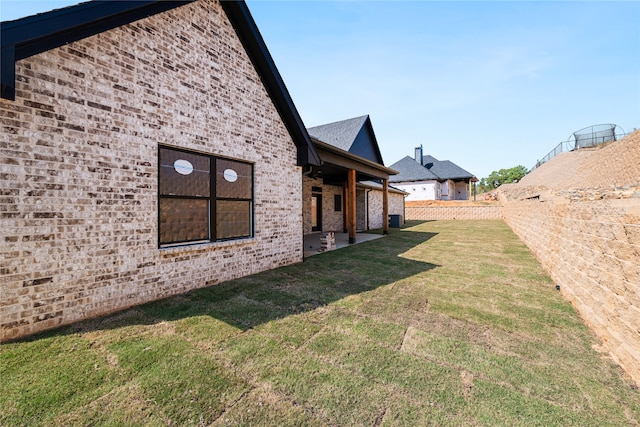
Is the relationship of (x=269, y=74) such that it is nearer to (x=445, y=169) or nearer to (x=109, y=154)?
(x=109, y=154)

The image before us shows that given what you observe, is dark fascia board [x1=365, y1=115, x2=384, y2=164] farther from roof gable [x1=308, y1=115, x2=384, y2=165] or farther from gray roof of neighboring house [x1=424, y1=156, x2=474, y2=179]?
gray roof of neighboring house [x1=424, y1=156, x2=474, y2=179]

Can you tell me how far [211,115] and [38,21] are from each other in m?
2.51

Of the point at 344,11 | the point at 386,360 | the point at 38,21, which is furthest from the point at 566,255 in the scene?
the point at 38,21

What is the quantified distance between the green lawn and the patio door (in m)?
10.1

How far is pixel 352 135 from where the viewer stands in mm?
18031

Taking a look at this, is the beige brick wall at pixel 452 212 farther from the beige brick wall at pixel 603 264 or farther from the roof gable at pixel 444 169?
the beige brick wall at pixel 603 264

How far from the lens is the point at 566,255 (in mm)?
4848

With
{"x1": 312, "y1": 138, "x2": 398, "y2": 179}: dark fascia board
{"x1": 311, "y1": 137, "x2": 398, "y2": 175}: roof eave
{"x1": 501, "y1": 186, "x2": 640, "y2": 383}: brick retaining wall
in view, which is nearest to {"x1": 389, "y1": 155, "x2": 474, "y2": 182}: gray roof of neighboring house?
{"x1": 311, "y1": 137, "x2": 398, "y2": 175}: roof eave

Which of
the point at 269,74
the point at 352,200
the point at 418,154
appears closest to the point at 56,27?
the point at 269,74

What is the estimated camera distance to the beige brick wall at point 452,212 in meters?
24.1

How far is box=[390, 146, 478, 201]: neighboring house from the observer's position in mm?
32781

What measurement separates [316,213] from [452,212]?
1701cm

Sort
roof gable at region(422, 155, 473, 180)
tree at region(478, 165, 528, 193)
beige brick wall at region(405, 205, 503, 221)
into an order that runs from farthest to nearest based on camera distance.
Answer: tree at region(478, 165, 528, 193) → roof gable at region(422, 155, 473, 180) → beige brick wall at region(405, 205, 503, 221)

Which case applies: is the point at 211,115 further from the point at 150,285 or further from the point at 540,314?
the point at 540,314
